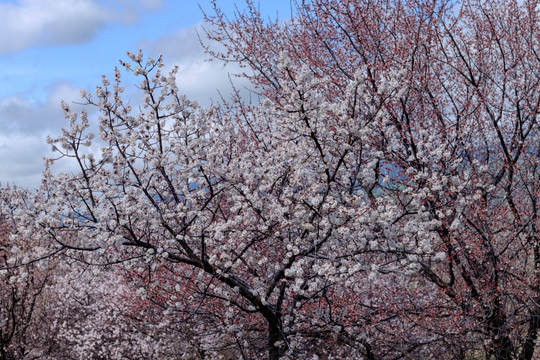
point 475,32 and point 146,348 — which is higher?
point 475,32

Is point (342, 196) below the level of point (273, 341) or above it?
above

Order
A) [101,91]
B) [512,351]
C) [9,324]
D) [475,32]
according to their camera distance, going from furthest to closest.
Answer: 1. [9,324]
2. [475,32]
3. [512,351]
4. [101,91]

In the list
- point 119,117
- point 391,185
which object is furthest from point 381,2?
point 119,117

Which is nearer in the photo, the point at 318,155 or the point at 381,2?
the point at 318,155

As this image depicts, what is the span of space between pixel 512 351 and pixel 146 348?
8.45m

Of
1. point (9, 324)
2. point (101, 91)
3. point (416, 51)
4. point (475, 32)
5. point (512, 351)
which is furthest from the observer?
point (9, 324)

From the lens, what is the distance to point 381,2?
383 inches

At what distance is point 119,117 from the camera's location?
6.78 metres

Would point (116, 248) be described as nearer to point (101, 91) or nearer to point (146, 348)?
point (101, 91)

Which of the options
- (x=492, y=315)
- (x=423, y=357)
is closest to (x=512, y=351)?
(x=492, y=315)

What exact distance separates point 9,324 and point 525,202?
1148 centimetres

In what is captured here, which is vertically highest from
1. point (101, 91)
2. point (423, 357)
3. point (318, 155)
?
point (101, 91)

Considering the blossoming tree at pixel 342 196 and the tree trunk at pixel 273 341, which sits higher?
the blossoming tree at pixel 342 196

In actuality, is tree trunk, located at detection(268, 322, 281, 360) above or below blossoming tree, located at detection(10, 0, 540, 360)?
below
